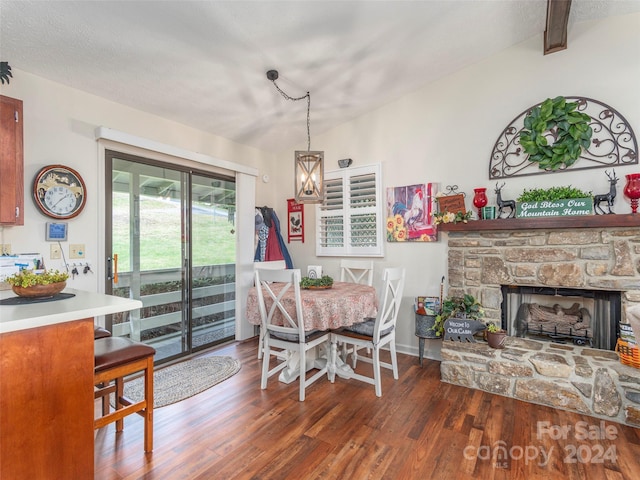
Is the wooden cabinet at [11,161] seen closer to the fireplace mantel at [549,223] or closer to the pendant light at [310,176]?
the pendant light at [310,176]

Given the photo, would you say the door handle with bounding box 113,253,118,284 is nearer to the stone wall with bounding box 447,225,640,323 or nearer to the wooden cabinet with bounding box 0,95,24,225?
A: the wooden cabinet with bounding box 0,95,24,225

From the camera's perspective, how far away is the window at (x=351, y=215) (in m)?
3.76

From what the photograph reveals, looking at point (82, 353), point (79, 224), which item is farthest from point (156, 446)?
point (79, 224)

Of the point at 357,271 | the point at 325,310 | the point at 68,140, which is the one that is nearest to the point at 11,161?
the point at 68,140

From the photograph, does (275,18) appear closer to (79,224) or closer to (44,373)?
(79,224)

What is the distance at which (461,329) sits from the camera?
2.85 meters

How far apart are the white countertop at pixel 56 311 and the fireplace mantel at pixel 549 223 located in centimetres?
274

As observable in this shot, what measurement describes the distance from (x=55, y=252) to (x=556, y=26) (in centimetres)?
443

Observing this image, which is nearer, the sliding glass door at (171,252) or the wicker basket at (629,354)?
the wicker basket at (629,354)

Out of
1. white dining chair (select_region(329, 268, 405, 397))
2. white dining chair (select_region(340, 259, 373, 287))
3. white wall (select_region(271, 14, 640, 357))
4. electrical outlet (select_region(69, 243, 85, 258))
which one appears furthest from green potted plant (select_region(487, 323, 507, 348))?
electrical outlet (select_region(69, 243, 85, 258))

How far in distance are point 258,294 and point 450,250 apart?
193 cm

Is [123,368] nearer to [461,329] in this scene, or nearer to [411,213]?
[461,329]

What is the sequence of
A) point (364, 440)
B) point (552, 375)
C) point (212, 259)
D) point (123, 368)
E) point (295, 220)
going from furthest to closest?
1. point (295, 220)
2. point (212, 259)
3. point (552, 375)
4. point (364, 440)
5. point (123, 368)

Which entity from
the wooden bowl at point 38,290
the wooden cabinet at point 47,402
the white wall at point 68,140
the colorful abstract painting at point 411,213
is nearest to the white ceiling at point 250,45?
the white wall at point 68,140
